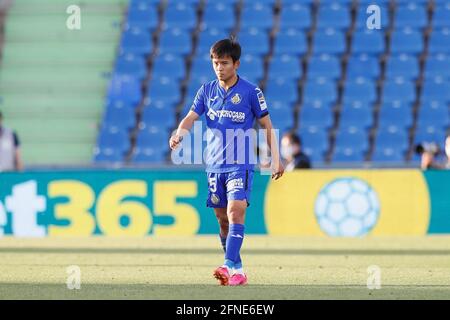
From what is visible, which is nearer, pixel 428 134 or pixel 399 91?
pixel 428 134

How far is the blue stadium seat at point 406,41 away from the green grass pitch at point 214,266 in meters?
7.19

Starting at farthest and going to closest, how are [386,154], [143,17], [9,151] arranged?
[143,17]
[386,154]
[9,151]

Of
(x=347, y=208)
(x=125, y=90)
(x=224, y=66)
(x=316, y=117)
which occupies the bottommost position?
(x=347, y=208)

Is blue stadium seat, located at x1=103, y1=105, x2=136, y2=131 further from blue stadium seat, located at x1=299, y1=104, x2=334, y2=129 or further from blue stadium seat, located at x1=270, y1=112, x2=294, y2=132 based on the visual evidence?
blue stadium seat, located at x1=299, y1=104, x2=334, y2=129

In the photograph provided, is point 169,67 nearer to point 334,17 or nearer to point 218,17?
point 218,17

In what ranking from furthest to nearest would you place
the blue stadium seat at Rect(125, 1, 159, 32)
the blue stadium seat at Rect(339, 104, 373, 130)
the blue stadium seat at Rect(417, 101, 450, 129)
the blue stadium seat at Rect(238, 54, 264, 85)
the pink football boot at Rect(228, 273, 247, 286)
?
the blue stadium seat at Rect(125, 1, 159, 32)
the blue stadium seat at Rect(238, 54, 264, 85)
the blue stadium seat at Rect(339, 104, 373, 130)
the blue stadium seat at Rect(417, 101, 450, 129)
the pink football boot at Rect(228, 273, 247, 286)

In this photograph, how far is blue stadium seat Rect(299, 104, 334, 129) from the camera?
21312mm

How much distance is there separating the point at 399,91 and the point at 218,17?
386 cm

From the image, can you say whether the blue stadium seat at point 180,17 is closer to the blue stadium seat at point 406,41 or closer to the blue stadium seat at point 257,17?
the blue stadium seat at point 257,17

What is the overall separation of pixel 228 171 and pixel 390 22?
14253 mm

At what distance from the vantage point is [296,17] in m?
23.1

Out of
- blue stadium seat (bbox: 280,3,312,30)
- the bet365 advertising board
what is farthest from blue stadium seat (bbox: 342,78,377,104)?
the bet365 advertising board

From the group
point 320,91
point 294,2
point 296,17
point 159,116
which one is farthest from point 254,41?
point 159,116

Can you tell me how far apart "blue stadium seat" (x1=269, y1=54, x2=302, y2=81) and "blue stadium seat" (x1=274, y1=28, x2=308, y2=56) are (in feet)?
0.46
